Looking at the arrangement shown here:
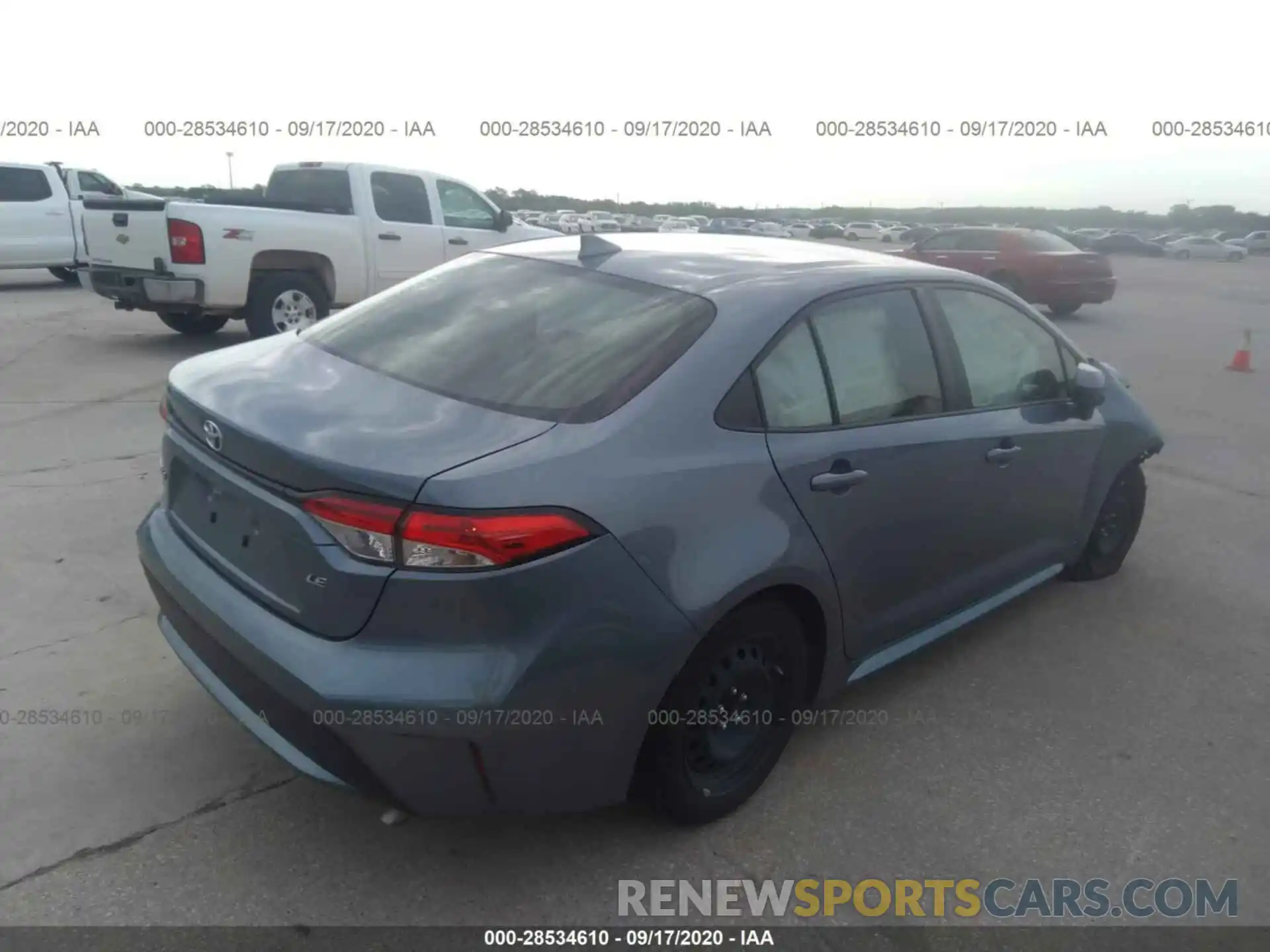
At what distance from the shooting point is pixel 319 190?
34.2ft

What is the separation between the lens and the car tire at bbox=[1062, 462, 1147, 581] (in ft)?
15.5

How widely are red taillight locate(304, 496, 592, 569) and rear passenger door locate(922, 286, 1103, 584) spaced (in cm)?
182

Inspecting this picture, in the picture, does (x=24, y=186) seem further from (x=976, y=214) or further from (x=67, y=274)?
(x=976, y=214)

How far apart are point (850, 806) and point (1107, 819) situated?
0.80 m

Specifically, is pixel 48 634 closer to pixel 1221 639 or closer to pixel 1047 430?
pixel 1047 430

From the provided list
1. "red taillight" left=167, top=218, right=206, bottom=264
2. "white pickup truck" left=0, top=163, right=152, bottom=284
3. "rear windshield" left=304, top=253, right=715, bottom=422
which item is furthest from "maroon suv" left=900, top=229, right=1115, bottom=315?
"rear windshield" left=304, top=253, right=715, bottom=422

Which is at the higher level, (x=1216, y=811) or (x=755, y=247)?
(x=755, y=247)

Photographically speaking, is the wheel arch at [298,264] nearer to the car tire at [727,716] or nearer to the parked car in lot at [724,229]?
the parked car in lot at [724,229]

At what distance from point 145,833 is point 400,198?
8970mm

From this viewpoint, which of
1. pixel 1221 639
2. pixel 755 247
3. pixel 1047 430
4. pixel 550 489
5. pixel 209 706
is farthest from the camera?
pixel 1221 639

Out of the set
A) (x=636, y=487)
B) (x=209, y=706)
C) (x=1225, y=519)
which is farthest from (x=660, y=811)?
(x=1225, y=519)

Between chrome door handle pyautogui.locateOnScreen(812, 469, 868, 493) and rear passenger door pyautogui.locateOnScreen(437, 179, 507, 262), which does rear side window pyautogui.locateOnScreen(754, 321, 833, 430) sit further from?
rear passenger door pyautogui.locateOnScreen(437, 179, 507, 262)

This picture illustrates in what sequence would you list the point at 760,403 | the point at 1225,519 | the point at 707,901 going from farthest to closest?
the point at 1225,519 → the point at 760,403 → the point at 707,901

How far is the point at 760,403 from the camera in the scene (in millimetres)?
2846
